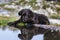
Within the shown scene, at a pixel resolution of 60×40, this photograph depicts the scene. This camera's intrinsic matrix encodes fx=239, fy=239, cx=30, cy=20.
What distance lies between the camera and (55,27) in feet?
20.2

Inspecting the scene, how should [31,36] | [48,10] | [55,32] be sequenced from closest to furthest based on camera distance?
[31,36], [55,32], [48,10]

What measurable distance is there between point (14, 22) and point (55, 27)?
3.55 feet

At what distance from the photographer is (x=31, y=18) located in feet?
20.7

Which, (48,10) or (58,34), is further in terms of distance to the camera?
(48,10)

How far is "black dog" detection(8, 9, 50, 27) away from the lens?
6250 mm

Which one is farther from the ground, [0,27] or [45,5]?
[45,5]

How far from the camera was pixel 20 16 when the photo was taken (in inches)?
252

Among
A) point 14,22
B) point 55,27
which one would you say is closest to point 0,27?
point 14,22

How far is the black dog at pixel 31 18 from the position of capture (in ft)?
20.5

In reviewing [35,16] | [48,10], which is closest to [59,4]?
[48,10]

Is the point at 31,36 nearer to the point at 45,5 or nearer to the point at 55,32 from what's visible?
the point at 55,32

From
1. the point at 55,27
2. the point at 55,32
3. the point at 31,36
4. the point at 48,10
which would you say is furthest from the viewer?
the point at 48,10

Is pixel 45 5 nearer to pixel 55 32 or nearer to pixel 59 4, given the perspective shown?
pixel 59 4

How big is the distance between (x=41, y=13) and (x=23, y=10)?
50cm
